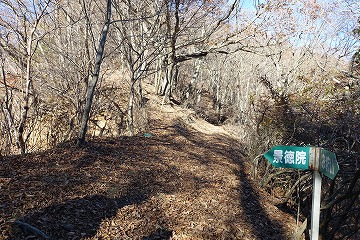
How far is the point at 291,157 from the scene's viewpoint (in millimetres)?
2281

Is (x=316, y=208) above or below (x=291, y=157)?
below

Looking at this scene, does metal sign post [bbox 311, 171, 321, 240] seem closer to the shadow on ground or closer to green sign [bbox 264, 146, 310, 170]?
green sign [bbox 264, 146, 310, 170]

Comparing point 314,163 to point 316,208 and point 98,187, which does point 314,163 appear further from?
point 98,187

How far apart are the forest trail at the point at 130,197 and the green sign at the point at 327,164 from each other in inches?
76.9

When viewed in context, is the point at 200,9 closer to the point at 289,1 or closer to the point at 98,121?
the point at 289,1

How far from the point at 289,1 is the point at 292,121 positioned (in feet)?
26.1

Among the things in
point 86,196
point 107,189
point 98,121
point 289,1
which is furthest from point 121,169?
point 289,1

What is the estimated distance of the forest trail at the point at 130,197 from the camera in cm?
322

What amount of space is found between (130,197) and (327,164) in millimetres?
2927

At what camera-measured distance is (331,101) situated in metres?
6.00

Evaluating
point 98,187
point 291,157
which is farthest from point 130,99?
point 291,157

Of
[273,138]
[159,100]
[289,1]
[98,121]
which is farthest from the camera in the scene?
[159,100]

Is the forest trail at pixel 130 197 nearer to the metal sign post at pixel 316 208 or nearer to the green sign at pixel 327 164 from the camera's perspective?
the metal sign post at pixel 316 208

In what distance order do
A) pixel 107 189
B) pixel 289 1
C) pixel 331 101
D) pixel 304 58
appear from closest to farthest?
pixel 107 189 → pixel 331 101 → pixel 289 1 → pixel 304 58
